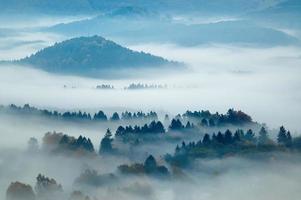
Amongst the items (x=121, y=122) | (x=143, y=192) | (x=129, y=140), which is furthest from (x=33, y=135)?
(x=143, y=192)

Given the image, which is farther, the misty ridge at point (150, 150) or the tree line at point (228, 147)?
the tree line at point (228, 147)

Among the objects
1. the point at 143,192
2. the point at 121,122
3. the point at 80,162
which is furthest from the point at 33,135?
the point at 143,192

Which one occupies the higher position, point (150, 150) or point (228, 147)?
point (228, 147)

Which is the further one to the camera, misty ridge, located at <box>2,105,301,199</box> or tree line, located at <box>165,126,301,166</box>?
tree line, located at <box>165,126,301,166</box>

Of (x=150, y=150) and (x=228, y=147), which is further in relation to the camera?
(x=150, y=150)

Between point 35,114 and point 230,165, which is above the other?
point 35,114

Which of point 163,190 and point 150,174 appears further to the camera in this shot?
point 150,174

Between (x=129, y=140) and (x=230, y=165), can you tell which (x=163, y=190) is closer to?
(x=230, y=165)

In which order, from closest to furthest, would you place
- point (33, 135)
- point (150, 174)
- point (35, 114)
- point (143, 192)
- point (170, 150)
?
point (143, 192)
point (150, 174)
point (170, 150)
point (33, 135)
point (35, 114)

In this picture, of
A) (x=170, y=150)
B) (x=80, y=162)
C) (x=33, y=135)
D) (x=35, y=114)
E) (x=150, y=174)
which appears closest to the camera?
(x=150, y=174)

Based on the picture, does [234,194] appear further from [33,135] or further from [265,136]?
[33,135]
